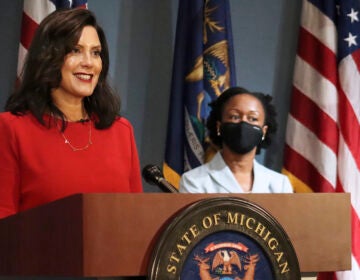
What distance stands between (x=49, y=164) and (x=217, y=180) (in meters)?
1.74

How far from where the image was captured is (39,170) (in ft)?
6.28

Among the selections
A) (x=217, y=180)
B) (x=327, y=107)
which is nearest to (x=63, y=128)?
(x=217, y=180)

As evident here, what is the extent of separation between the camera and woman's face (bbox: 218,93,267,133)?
368 centimetres

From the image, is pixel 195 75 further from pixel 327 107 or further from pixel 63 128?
pixel 63 128

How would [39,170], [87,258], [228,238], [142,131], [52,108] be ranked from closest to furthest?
[87,258], [228,238], [39,170], [52,108], [142,131]

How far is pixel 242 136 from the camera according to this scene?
359cm

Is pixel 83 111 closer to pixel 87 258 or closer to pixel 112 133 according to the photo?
pixel 112 133

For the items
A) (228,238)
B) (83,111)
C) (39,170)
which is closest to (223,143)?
(83,111)

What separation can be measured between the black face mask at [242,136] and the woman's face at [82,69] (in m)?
1.60

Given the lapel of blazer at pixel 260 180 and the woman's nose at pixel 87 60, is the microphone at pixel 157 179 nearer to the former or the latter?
the woman's nose at pixel 87 60

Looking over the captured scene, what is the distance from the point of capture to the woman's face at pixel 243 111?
12.1ft

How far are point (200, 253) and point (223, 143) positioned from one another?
2.26 m

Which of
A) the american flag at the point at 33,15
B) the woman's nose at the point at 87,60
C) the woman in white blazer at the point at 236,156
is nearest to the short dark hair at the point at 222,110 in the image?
the woman in white blazer at the point at 236,156

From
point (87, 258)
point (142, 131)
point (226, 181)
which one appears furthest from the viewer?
point (142, 131)
